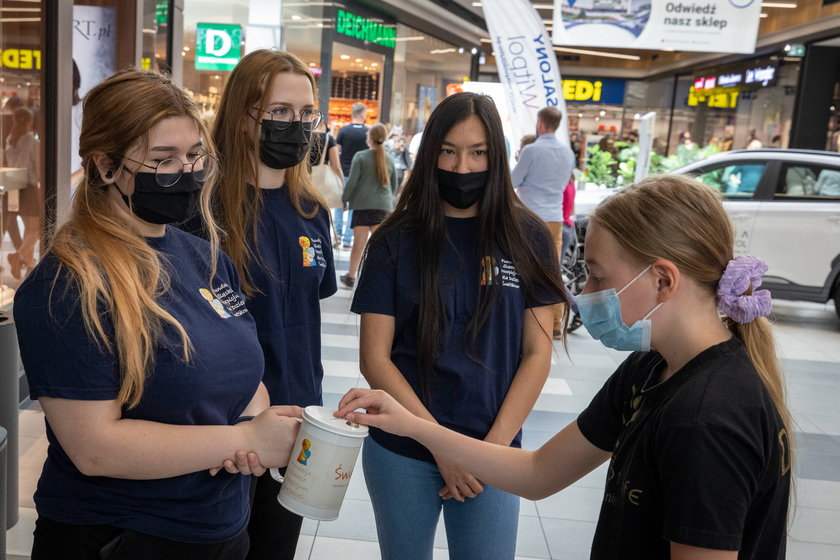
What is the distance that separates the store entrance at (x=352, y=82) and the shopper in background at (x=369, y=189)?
635 centimetres

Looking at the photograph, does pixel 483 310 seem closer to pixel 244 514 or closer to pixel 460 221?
pixel 460 221

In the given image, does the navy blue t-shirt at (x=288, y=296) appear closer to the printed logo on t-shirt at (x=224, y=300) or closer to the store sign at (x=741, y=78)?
the printed logo on t-shirt at (x=224, y=300)

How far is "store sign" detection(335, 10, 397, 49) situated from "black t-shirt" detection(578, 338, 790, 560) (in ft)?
45.4

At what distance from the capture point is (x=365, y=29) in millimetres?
15516

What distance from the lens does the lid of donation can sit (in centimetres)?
147

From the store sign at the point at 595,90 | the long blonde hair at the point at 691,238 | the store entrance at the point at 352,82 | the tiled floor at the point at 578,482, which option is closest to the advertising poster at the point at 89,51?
the tiled floor at the point at 578,482

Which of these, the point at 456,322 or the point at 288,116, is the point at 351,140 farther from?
the point at 456,322

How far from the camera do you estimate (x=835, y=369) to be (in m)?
6.86

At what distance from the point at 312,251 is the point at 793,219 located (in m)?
7.22

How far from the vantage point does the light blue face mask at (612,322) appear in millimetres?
1416

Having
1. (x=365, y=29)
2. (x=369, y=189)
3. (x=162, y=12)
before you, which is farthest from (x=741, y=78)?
(x=162, y=12)

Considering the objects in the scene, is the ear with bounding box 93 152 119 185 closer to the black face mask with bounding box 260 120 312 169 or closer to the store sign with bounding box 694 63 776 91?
the black face mask with bounding box 260 120 312 169

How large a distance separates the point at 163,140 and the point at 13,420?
85.9 inches

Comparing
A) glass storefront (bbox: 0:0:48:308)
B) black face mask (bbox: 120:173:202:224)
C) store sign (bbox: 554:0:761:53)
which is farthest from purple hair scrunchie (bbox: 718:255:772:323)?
store sign (bbox: 554:0:761:53)
